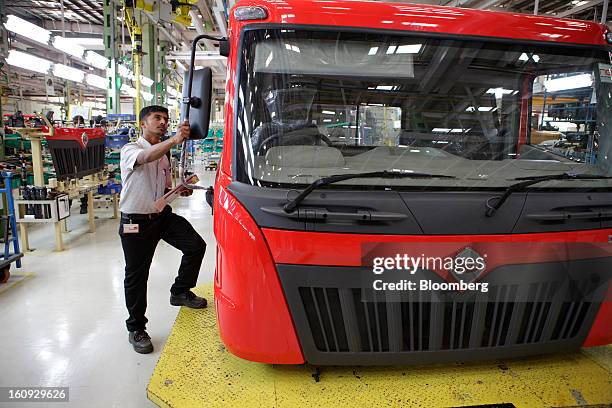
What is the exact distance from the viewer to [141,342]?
10.1 ft

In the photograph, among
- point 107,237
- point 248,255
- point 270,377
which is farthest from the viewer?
point 107,237

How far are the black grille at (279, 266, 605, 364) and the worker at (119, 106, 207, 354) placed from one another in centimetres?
144

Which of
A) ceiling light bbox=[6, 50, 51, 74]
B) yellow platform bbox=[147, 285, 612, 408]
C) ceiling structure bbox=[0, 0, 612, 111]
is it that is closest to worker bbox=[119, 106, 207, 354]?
yellow platform bbox=[147, 285, 612, 408]

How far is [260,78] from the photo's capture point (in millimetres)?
1882

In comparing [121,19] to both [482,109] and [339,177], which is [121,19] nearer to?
[482,109]

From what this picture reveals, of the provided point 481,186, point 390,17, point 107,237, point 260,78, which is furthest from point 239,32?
point 107,237

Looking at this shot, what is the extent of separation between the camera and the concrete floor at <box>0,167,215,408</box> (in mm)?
2773

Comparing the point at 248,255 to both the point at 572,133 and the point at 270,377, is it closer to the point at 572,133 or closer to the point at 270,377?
the point at 270,377

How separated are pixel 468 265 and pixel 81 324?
3.41 metres

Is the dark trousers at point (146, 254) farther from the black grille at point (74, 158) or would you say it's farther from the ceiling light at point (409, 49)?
the black grille at point (74, 158)

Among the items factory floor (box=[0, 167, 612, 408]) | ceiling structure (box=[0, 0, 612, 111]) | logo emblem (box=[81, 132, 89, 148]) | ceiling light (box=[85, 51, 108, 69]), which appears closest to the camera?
factory floor (box=[0, 167, 612, 408])

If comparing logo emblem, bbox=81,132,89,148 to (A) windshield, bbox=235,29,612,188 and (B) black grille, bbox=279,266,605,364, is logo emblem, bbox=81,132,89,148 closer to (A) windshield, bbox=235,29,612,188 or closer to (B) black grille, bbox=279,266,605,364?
(A) windshield, bbox=235,29,612,188

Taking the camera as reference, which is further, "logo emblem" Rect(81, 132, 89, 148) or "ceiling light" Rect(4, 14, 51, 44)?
"ceiling light" Rect(4, 14, 51, 44)

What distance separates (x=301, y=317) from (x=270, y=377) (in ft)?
1.17
